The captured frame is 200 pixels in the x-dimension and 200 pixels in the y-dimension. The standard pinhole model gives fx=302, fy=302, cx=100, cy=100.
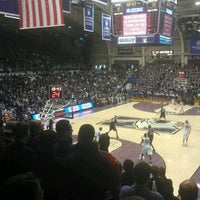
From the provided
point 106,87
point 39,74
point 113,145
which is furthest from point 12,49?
point 113,145

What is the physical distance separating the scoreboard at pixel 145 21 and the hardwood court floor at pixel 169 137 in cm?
535

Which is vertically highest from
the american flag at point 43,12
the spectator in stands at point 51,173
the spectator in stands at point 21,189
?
the american flag at point 43,12

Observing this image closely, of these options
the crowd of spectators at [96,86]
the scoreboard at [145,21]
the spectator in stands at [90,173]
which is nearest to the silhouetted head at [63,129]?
the spectator in stands at [90,173]

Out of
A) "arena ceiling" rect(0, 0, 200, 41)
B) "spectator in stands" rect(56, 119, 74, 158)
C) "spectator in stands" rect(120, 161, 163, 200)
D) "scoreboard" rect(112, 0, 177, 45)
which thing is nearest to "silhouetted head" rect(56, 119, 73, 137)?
"spectator in stands" rect(56, 119, 74, 158)

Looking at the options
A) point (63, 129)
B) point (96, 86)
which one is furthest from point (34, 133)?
point (96, 86)

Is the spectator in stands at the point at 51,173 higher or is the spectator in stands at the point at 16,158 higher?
the spectator in stands at the point at 16,158

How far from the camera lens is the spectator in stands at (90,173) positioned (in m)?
3.08

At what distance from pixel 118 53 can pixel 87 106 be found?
50.4 ft

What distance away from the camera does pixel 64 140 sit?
415cm

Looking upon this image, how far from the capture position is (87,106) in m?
27.9

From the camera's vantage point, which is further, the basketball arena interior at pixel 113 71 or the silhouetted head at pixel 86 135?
the basketball arena interior at pixel 113 71

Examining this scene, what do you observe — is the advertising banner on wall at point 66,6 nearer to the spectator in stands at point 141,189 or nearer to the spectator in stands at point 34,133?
the spectator in stands at point 34,133

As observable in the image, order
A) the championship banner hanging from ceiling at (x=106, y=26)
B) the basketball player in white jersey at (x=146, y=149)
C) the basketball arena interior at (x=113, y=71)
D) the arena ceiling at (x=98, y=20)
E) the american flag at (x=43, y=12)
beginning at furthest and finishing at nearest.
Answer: the arena ceiling at (x=98, y=20) < the championship banner hanging from ceiling at (x=106, y=26) < the basketball arena interior at (x=113, y=71) < the basketball player in white jersey at (x=146, y=149) < the american flag at (x=43, y=12)

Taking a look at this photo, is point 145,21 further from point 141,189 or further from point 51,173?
point 51,173
